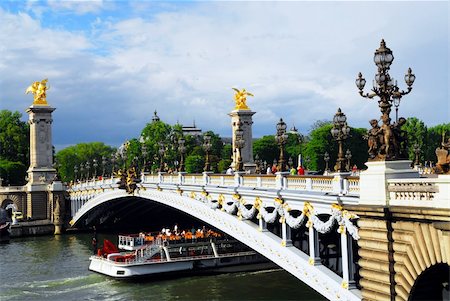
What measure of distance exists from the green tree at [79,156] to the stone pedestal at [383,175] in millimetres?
95352

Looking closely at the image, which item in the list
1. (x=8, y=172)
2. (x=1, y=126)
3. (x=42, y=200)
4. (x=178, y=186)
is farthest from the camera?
(x=1, y=126)

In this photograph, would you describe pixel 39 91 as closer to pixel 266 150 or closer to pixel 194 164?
pixel 194 164

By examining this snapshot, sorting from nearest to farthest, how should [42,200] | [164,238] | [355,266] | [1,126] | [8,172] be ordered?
[355,266] < [164,238] < [42,200] < [8,172] < [1,126]

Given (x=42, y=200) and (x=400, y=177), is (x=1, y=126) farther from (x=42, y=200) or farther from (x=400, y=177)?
(x=400, y=177)

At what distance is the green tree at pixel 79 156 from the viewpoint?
109 meters

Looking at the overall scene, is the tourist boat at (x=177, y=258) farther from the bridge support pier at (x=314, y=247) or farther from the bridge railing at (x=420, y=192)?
the bridge railing at (x=420, y=192)

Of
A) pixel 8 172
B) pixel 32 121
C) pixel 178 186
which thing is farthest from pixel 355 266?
pixel 8 172

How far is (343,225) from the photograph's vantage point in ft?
57.2

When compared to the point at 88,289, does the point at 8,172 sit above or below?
above

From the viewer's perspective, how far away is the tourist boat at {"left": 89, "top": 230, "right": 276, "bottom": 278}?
120ft

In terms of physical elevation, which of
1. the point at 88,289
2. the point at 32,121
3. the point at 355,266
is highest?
the point at 32,121

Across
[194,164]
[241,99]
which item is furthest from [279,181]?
[194,164]

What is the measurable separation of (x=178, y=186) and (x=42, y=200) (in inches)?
1430

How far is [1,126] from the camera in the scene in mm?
91875
